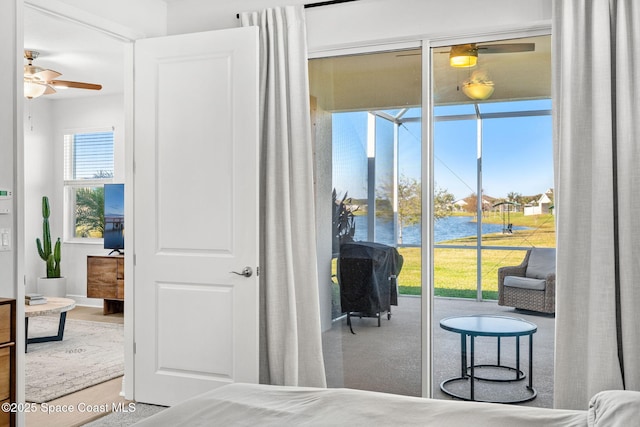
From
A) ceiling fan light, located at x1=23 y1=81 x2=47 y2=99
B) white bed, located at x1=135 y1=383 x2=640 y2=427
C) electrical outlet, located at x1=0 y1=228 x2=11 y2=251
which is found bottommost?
white bed, located at x1=135 y1=383 x2=640 y2=427

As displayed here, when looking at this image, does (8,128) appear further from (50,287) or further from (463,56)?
(50,287)

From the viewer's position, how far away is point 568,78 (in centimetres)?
309

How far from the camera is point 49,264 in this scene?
768 cm

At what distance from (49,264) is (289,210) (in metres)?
5.19

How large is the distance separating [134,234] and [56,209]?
461 cm

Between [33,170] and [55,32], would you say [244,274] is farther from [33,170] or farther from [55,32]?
[33,170]

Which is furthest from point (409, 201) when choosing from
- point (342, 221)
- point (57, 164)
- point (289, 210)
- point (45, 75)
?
point (57, 164)

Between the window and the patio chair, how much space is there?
19.2 ft

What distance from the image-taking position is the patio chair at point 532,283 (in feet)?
10.9

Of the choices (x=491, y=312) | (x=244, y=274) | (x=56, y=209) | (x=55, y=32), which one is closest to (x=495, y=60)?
(x=491, y=312)

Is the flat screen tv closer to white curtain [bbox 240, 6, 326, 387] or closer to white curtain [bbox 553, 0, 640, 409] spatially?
white curtain [bbox 240, 6, 326, 387]

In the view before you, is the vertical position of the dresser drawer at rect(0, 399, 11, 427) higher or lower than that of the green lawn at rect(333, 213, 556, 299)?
lower

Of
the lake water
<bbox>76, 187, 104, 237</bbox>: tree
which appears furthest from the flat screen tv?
the lake water

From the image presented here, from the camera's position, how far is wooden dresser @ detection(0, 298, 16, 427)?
268 cm
